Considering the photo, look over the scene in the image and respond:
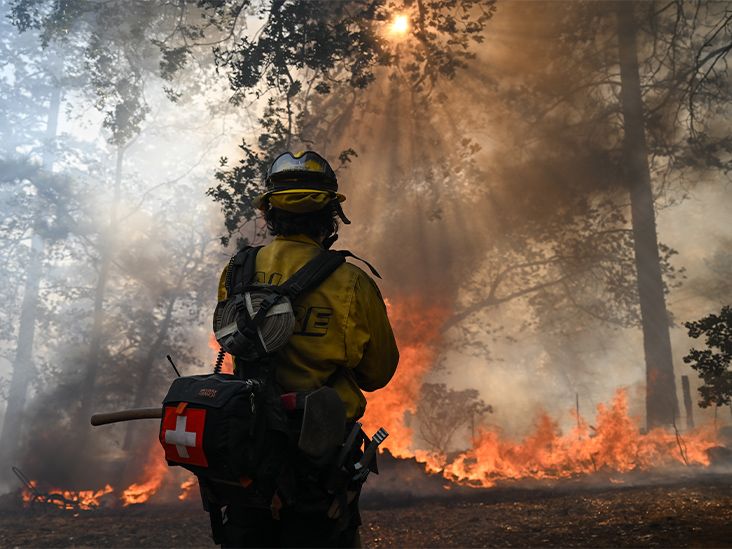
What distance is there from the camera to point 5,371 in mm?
25078

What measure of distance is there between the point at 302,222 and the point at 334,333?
606 millimetres

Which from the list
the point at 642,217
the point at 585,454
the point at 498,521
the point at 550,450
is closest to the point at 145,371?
the point at 550,450

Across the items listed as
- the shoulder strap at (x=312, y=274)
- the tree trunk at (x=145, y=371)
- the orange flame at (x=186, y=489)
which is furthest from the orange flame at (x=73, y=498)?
the shoulder strap at (x=312, y=274)

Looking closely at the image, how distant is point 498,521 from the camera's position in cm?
634

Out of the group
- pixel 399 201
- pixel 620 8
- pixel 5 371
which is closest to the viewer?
pixel 620 8

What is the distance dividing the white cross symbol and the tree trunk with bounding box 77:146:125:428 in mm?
11641

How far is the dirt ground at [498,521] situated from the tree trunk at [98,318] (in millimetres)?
5213

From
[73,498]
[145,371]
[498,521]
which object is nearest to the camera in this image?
[498,521]

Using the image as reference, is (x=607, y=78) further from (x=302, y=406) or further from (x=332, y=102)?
(x=302, y=406)

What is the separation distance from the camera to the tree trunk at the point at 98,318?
13.3m

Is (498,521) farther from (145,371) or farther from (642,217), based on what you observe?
(145,371)

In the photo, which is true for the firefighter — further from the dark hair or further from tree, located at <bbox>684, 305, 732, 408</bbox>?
tree, located at <bbox>684, 305, 732, 408</bbox>

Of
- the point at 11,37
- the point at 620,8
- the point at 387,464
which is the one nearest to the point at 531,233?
the point at 620,8

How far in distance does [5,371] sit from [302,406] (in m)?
27.4
